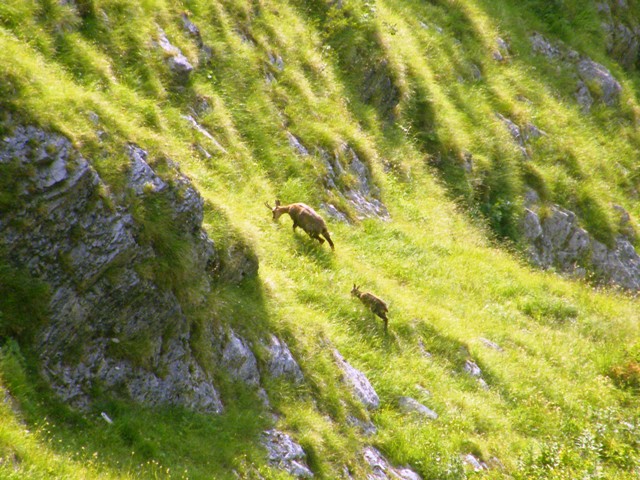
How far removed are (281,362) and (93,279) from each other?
10.2 ft

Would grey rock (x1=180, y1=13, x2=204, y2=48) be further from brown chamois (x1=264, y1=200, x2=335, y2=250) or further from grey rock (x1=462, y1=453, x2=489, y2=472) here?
grey rock (x1=462, y1=453, x2=489, y2=472)

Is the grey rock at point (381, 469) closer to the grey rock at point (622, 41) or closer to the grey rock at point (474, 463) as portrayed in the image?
the grey rock at point (474, 463)

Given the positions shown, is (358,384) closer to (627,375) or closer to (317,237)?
(317,237)

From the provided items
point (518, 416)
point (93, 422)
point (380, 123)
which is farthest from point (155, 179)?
point (380, 123)

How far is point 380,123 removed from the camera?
19.6 meters

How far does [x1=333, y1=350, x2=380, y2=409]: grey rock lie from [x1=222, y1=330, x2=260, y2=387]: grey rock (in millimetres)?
1761

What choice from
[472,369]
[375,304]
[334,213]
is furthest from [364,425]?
[334,213]

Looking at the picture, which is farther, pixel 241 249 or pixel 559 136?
pixel 559 136

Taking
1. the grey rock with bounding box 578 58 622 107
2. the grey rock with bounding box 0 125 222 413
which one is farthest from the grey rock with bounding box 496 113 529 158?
the grey rock with bounding box 0 125 222 413

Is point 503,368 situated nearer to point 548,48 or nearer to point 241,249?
point 241,249

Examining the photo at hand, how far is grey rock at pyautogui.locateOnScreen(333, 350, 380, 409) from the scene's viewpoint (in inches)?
432

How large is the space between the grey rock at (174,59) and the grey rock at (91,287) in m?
5.41

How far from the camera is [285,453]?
9.09 metres

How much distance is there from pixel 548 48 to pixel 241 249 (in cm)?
2090
